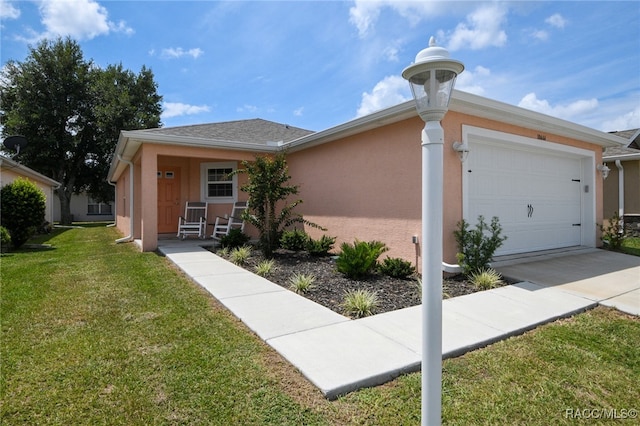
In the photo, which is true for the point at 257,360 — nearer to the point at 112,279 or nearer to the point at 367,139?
the point at 112,279

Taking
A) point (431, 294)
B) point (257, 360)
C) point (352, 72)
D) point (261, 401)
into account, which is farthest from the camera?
point (352, 72)

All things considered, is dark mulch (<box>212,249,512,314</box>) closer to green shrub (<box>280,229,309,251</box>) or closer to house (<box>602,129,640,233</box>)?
green shrub (<box>280,229,309,251</box>)

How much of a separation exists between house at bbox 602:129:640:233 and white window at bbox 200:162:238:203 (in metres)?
12.5

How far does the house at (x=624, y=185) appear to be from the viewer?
37.2ft

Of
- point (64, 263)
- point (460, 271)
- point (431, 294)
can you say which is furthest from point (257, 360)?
point (64, 263)

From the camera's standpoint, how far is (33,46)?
21.3 meters

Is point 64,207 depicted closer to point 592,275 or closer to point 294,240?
point 294,240

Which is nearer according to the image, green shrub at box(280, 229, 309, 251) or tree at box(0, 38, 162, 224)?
green shrub at box(280, 229, 309, 251)

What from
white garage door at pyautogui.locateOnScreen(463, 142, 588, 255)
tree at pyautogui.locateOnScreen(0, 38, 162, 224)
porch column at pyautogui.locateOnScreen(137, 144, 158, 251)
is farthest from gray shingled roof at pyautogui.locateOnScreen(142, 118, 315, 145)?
tree at pyautogui.locateOnScreen(0, 38, 162, 224)

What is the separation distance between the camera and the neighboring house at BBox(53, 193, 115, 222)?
2672 cm

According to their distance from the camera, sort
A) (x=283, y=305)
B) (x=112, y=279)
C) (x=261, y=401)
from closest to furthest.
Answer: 1. (x=261, y=401)
2. (x=283, y=305)
3. (x=112, y=279)

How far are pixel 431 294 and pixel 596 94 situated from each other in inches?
375

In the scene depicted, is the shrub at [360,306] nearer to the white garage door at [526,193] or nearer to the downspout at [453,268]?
the downspout at [453,268]

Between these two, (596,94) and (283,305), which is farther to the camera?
(596,94)
